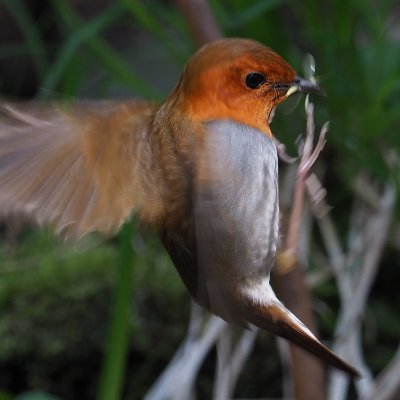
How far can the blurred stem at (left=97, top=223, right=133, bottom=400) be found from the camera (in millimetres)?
1472

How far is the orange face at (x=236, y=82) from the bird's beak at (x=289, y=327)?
192 mm

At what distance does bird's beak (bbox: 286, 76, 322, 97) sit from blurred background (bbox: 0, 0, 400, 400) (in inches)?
39.3

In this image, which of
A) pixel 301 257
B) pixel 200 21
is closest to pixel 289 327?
pixel 200 21

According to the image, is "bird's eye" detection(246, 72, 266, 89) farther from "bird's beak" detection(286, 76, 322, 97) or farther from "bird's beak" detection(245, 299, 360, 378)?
"bird's beak" detection(245, 299, 360, 378)

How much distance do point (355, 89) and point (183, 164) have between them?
4.39ft

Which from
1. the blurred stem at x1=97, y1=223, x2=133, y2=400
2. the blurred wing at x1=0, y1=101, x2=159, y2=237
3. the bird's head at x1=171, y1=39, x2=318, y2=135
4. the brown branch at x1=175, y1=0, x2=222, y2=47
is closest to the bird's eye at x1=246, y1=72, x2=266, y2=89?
the bird's head at x1=171, y1=39, x2=318, y2=135

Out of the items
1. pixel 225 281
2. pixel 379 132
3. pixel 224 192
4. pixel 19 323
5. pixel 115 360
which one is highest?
pixel 224 192

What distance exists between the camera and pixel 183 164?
3.15 feet

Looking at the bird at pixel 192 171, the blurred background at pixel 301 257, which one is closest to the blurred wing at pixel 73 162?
the bird at pixel 192 171

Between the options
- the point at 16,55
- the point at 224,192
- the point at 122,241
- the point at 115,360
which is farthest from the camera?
the point at 16,55

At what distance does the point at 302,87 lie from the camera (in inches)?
38.8

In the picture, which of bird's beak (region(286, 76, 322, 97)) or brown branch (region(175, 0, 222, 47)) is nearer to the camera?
bird's beak (region(286, 76, 322, 97))

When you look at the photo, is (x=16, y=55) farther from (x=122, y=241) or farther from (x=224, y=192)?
(x=224, y=192)

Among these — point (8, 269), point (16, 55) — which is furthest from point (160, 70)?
point (8, 269)
